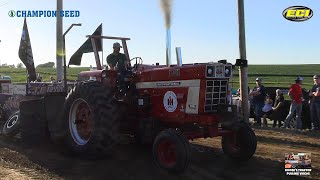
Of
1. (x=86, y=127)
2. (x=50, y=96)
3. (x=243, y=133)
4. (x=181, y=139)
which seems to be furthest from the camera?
(x=50, y=96)

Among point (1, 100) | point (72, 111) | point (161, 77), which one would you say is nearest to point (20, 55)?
point (1, 100)

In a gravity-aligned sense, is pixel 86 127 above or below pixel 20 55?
below

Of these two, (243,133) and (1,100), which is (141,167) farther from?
(1,100)

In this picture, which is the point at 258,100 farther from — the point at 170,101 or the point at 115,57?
the point at 170,101

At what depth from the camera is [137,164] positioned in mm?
7363

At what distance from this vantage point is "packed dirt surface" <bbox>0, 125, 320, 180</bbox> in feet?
21.6

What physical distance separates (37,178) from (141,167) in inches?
62.3

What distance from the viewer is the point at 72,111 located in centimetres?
815

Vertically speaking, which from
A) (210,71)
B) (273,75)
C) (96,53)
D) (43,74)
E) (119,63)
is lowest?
(210,71)

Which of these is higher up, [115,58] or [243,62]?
[243,62]

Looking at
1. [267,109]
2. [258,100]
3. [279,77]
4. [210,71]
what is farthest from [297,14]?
[279,77]

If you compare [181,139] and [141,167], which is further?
[141,167]

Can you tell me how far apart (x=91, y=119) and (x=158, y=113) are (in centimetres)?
111

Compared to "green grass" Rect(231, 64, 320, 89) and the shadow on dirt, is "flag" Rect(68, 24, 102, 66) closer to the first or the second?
the shadow on dirt
